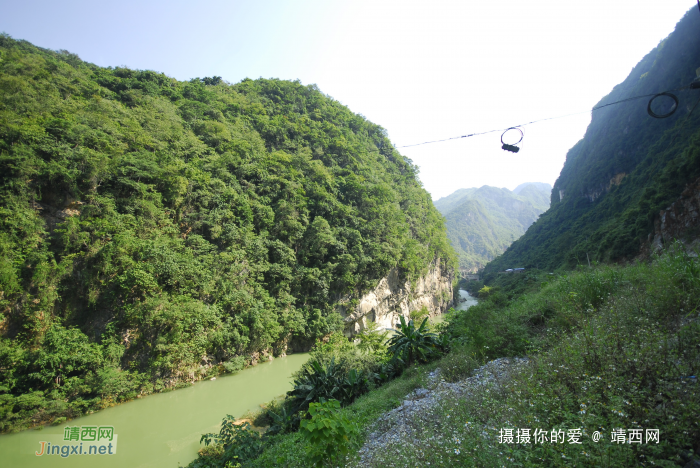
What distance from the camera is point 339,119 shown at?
38.2 metres

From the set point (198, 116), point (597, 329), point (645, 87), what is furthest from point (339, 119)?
point (645, 87)

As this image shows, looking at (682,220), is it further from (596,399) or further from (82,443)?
(82,443)

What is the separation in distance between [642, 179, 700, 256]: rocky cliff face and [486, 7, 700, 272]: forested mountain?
123 cm

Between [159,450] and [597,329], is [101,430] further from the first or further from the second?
[597,329]

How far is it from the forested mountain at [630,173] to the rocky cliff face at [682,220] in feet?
4.02

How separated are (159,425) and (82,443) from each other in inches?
89.0

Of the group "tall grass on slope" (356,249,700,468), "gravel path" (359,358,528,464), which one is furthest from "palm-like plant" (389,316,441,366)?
"tall grass on slope" (356,249,700,468)

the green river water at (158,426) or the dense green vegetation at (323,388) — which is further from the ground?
the dense green vegetation at (323,388)

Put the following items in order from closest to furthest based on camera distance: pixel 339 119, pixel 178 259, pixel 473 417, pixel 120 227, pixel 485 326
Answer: pixel 473 417 < pixel 485 326 < pixel 120 227 < pixel 178 259 < pixel 339 119

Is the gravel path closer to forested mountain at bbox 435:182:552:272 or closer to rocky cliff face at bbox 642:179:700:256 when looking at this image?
rocky cliff face at bbox 642:179:700:256

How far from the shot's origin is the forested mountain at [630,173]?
22391 mm

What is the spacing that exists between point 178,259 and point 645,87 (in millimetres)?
68282

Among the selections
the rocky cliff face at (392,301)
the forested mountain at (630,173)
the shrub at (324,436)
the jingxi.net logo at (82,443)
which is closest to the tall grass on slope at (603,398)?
the shrub at (324,436)

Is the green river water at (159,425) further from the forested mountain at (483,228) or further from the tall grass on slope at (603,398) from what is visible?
the forested mountain at (483,228)
